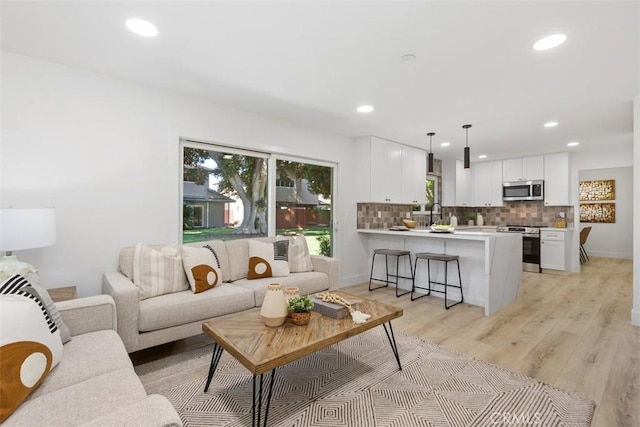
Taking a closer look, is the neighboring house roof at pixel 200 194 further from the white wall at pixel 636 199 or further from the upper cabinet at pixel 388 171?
the white wall at pixel 636 199

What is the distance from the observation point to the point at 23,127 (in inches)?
91.5

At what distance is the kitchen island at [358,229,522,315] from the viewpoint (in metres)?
3.47

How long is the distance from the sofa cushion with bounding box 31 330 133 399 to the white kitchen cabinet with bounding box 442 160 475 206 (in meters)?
6.51

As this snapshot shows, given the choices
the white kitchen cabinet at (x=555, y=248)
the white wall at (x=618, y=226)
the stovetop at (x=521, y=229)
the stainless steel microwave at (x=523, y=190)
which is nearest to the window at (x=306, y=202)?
the stovetop at (x=521, y=229)

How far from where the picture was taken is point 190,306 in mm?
2354

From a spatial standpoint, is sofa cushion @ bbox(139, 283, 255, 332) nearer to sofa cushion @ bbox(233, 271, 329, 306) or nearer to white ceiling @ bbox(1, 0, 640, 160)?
sofa cushion @ bbox(233, 271, 329, 306)

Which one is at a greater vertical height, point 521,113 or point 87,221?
point 521,113

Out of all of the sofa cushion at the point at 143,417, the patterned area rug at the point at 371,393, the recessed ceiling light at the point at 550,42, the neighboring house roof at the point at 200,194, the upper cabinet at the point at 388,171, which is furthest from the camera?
the upper cabinet at the point at 388,171

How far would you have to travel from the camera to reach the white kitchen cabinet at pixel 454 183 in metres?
6.64

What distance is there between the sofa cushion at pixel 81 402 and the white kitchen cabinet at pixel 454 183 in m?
6.63

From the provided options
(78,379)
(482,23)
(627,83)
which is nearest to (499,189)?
(627,83)

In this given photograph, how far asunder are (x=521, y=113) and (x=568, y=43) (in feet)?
5.17

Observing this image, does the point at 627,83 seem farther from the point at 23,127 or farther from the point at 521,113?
the point at 23,127

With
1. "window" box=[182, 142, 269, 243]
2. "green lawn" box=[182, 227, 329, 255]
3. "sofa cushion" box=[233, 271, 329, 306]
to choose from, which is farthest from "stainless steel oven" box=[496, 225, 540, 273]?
"window" box=[182, 142, 269, 243]
